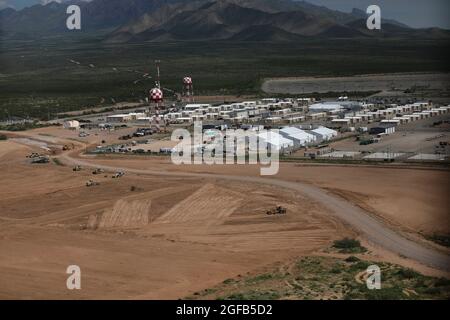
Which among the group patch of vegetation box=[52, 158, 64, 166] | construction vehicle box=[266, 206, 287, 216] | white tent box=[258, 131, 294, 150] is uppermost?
white tent box=[258, 131, 294, 150]

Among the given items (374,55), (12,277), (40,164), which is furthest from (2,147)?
(374,55)

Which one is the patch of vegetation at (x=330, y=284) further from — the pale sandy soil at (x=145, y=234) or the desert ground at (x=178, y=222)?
the pale sandy soil at (x=145, y=234)

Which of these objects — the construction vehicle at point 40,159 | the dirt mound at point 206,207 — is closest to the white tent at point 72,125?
the construction vehicle at point 40,159

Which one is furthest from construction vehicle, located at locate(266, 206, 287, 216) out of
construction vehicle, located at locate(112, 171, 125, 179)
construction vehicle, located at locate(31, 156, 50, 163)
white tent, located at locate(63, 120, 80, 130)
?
white tent, located at locate(63, 120, 80, 130)

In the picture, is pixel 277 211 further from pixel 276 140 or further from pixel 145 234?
pixel 276 140

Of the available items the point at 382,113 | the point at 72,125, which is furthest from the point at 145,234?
the point at 382,113

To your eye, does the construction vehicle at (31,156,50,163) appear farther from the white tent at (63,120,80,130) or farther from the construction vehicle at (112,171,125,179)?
the white tent at (63,120,80,130)

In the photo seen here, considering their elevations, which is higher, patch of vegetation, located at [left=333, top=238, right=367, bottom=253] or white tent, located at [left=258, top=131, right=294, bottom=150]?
white tent, located at [left=258, top=131, right=294, bottom=150]
